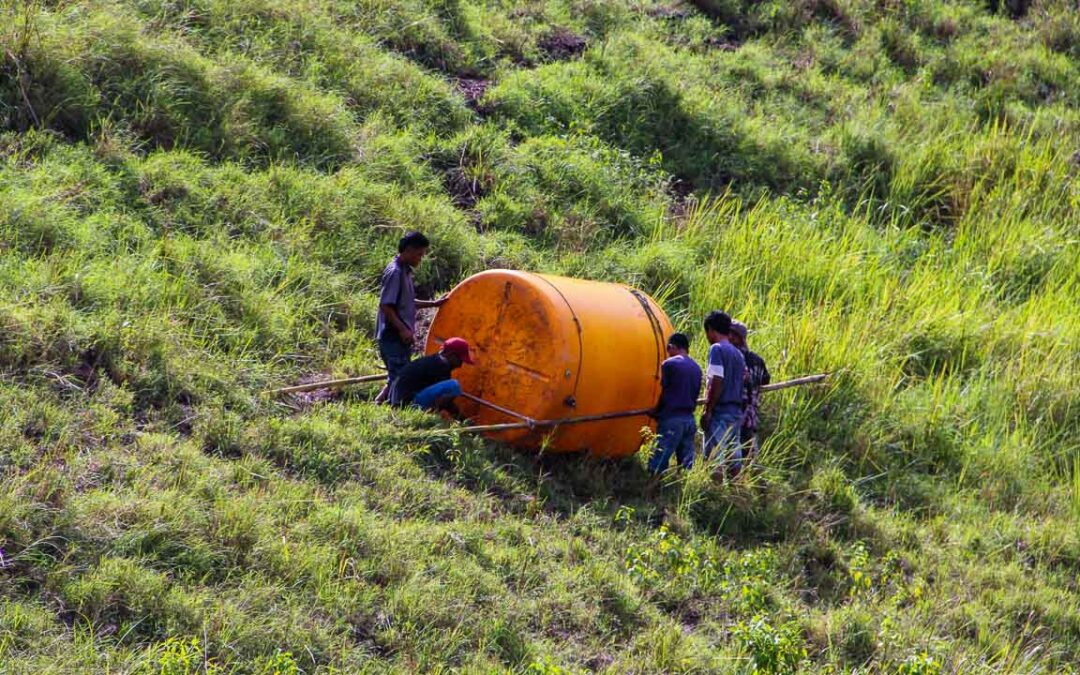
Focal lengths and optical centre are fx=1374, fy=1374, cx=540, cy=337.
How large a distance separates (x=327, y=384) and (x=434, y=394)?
0.68m

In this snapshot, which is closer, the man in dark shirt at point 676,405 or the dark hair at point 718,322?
the man in dark shirt at point 676,405

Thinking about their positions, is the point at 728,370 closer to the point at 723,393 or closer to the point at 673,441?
the point at 723,393

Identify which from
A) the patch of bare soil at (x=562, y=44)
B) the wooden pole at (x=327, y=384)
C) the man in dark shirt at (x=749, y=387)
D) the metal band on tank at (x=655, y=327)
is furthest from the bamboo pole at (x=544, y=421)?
the patch of bare soil at (x=562, y=44)

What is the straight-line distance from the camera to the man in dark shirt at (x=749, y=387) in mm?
9234

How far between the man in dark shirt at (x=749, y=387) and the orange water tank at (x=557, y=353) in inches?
23.5

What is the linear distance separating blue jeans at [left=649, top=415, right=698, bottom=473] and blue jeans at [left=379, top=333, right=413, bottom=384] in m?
1.68

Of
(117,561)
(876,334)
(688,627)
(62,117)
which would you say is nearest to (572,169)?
(876,334)

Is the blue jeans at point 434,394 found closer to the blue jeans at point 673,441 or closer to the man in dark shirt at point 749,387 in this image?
the blue jeans at point 673,441

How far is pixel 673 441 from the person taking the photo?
8.72 m

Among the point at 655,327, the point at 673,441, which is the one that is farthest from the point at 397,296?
the point at 673,441

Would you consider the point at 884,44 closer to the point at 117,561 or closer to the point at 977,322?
the point at 977,322

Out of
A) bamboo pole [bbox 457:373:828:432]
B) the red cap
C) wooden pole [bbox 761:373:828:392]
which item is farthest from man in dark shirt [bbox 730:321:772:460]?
the red cap

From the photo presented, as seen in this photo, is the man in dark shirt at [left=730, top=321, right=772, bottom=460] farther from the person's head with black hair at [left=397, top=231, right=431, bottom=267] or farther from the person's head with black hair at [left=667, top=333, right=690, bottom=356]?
the person's head with black hair at [left=397, top=231, right=431, bottom=267]

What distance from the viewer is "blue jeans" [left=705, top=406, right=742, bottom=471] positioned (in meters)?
8.94
